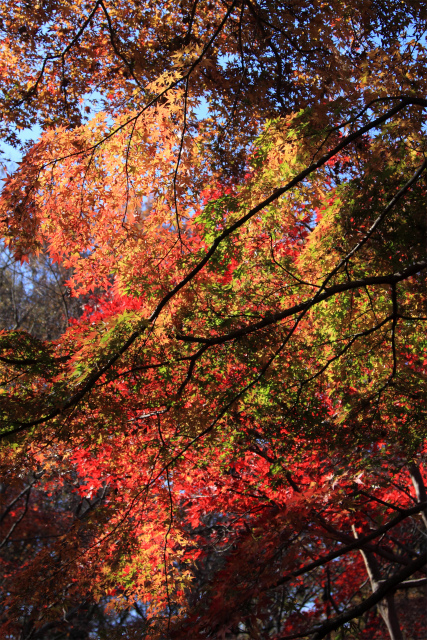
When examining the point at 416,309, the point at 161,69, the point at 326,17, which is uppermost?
the point at 161,69

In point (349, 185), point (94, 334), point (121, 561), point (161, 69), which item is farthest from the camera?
point (161, 69)

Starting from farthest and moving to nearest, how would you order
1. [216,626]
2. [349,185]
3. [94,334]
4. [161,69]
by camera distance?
1. [161,69]
2. [349,185]
3. [216,626]
4. [94,334]

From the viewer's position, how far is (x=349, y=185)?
4344 mm

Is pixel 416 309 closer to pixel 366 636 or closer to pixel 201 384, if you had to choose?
pixel 201 384

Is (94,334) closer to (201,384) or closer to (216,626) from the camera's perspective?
(201,384)

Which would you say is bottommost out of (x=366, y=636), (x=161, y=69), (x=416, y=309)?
(x=366, y=636)

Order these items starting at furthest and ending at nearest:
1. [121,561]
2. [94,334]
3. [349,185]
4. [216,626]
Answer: [121,561] → [349,185] → [216,626] → [94,334]

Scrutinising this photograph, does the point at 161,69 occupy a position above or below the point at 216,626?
above

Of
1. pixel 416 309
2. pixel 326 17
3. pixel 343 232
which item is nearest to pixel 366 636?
pixel 416 309

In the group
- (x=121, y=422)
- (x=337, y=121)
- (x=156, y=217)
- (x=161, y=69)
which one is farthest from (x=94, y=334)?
(x=161, y=69)

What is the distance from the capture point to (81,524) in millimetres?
5391

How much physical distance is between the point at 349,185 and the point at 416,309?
142 centimetres

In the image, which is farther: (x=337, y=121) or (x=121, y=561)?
(x=121, y=561)

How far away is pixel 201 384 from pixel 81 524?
2738mm
